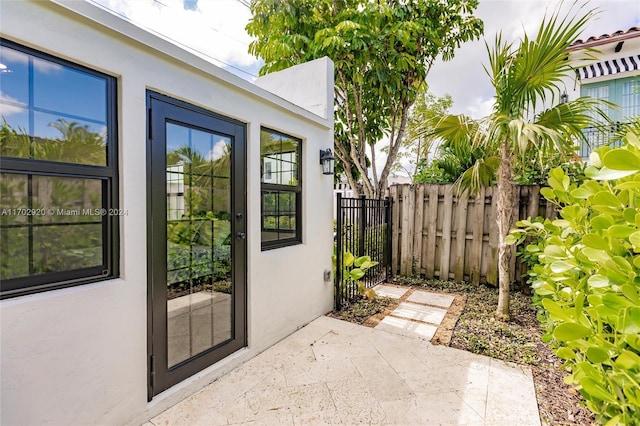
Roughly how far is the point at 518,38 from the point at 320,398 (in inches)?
158

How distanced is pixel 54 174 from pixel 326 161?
280 cm

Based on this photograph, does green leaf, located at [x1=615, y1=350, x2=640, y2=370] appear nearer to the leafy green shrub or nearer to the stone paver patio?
the leafy green shrub

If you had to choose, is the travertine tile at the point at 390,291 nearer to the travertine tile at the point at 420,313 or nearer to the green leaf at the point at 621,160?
the travertine tile at the point at 420,313

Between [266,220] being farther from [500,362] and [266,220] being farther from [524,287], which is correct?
[524,287]

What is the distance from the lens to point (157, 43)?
2113mm

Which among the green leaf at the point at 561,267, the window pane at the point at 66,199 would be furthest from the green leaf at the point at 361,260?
the window pane at the point at 66,199

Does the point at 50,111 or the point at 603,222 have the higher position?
the point at 50,111

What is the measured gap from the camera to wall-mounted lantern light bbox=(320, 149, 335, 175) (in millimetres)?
3957

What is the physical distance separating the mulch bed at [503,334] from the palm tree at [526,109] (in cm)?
34

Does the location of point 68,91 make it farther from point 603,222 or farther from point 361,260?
point 361,260

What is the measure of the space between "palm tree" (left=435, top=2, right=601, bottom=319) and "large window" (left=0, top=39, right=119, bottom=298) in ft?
10.7

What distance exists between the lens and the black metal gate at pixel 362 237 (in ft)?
14.1

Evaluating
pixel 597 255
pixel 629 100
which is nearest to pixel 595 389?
pixel 597 255

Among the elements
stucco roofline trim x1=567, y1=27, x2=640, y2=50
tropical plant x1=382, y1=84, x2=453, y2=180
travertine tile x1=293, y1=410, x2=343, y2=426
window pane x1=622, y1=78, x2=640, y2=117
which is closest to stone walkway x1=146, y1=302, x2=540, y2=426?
travertine tile x1=293, y1=410, x2=343, y2=426
